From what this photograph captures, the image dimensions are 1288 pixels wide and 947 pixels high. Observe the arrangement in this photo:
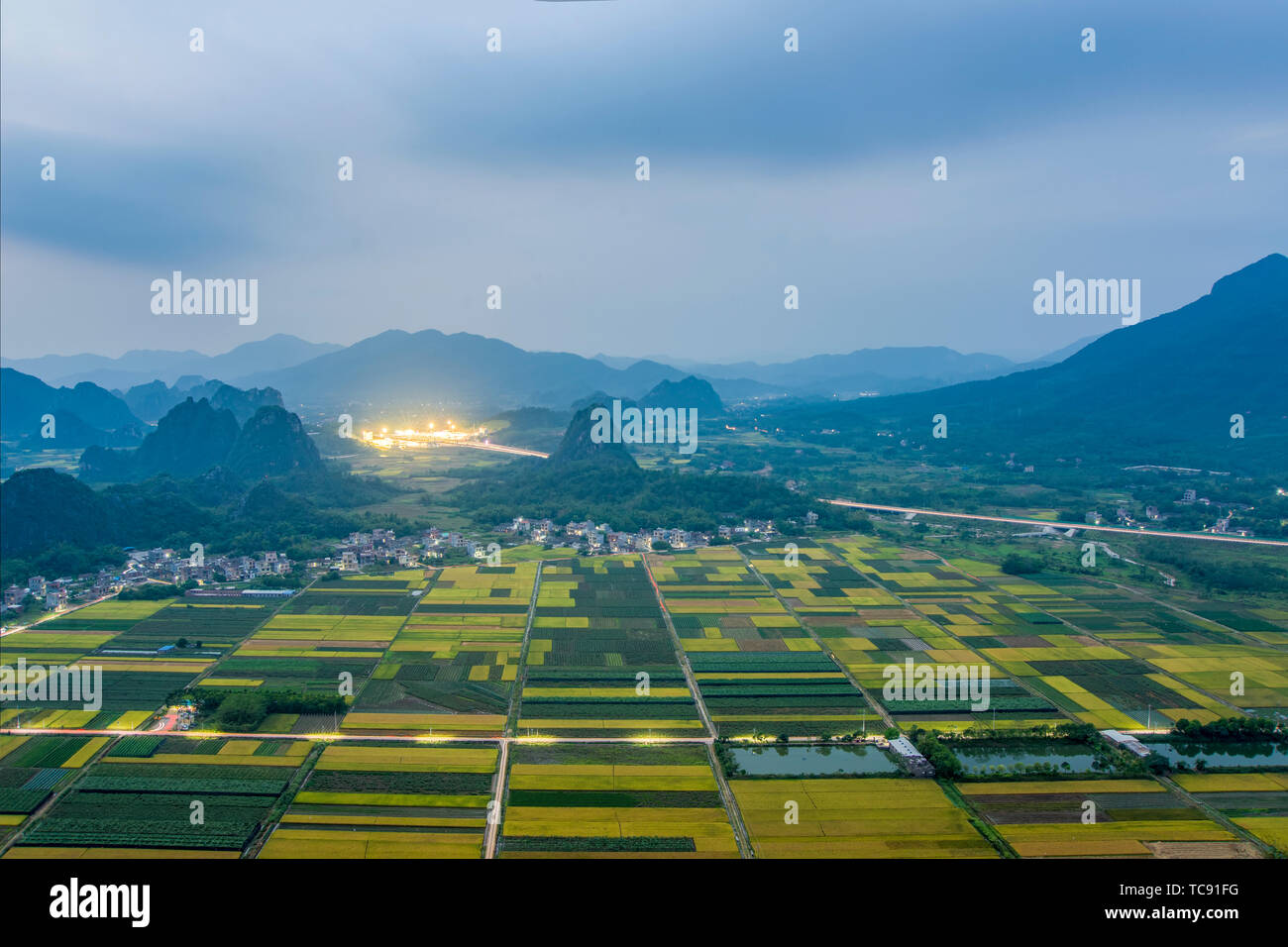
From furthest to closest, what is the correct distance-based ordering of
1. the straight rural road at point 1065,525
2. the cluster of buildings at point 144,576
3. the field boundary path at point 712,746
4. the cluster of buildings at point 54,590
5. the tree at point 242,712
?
the straight rural road at point 1065,525 < the cluster of buildings at point 144,576 < the cluster of buildings at point 54,590 < the tree at point 242,712 < the field boundary path at point 712,746

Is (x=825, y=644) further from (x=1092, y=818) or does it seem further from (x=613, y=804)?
(x=613, y=804)

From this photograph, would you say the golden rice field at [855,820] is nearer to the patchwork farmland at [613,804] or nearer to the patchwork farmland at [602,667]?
the patchwork farmland at [613,804]

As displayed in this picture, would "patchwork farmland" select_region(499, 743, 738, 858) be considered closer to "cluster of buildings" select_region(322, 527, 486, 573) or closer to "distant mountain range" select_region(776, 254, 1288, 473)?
"cluster of buildings" select_region(322, 527, 486, 573)

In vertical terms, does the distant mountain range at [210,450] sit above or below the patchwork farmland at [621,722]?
above

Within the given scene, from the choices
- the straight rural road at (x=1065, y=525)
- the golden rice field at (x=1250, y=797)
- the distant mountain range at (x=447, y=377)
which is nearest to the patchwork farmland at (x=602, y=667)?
the golden rice field at (x=1250, y=797)

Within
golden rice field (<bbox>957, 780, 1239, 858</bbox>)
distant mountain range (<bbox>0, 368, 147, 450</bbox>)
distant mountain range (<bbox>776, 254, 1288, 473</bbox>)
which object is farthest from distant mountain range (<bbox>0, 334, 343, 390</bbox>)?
golden rice field (<bbox>957, 780, 1239, 858</bbox>)
